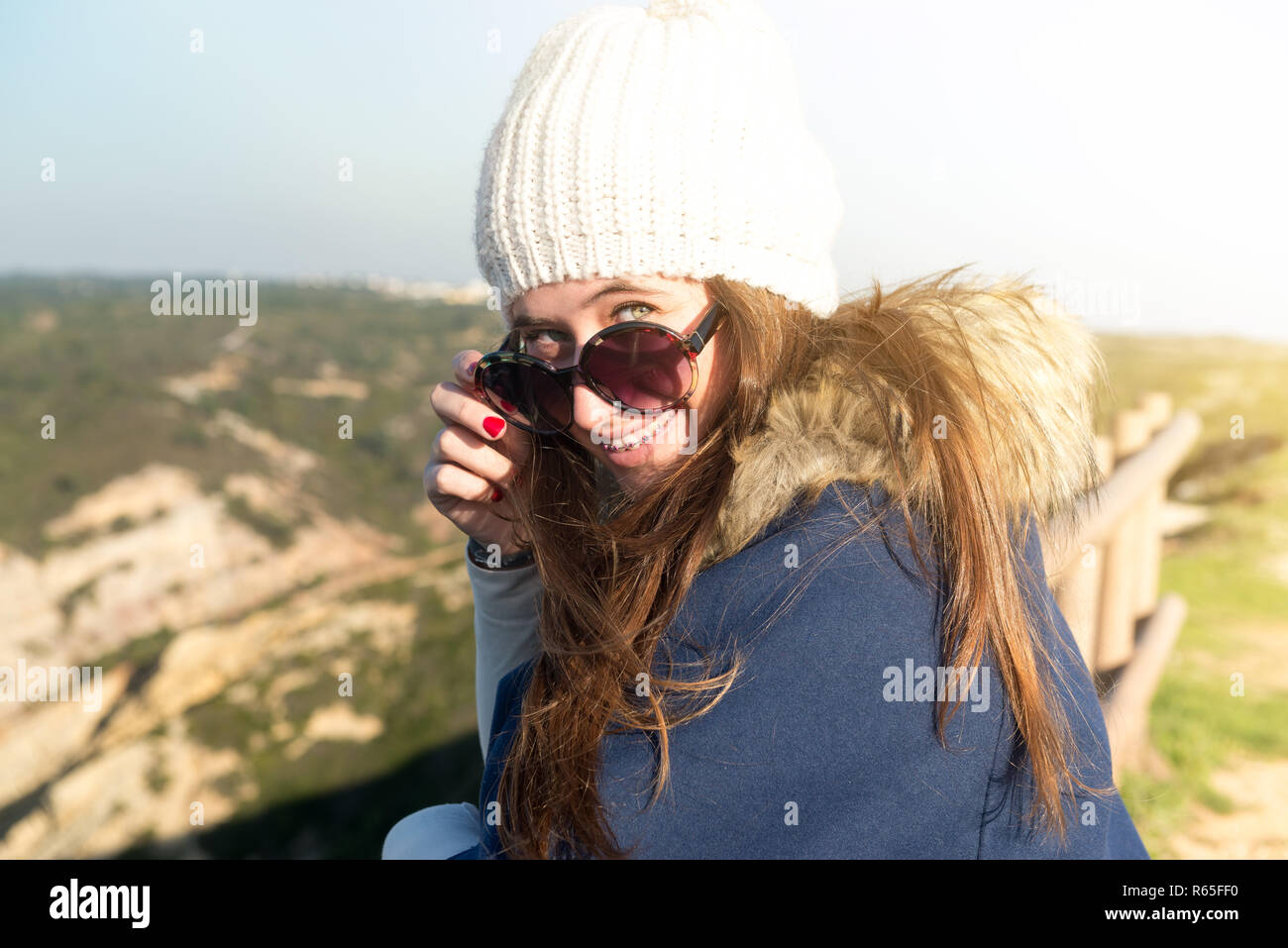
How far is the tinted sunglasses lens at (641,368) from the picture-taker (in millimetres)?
1603

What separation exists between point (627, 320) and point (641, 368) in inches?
4.8

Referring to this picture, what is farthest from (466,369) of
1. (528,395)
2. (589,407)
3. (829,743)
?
(829,743)

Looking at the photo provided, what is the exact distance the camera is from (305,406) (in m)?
16.8

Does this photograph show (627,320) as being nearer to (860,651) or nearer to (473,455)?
(473,455)

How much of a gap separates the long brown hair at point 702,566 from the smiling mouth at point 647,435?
0.25 feet

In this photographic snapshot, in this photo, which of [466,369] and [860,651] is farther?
[466,369]

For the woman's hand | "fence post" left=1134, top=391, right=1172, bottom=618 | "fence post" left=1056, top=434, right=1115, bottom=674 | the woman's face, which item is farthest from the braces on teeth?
"fence post" left=1134, top=391, right=1172, bottom=618

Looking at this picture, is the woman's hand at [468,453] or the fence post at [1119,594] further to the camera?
the fence post at [1119,594]

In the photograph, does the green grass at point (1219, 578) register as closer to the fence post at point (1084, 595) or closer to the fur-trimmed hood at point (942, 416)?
the fur-trimmed hood at point (942, 416)

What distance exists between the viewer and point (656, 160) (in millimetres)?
1632

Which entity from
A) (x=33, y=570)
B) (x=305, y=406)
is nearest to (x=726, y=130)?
(x=33, y=570)

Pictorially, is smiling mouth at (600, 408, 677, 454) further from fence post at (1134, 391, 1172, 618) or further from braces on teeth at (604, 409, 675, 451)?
fence post at (1134, 391, 1172, 618)

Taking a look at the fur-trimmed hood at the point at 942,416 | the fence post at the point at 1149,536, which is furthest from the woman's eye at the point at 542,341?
the fence post at the point at 1149,536
